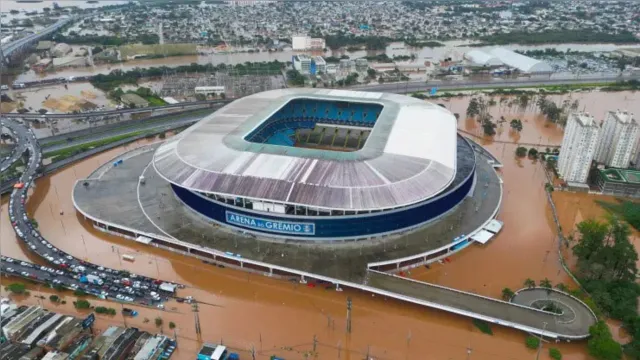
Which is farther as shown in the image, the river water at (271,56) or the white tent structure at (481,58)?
the river water at (271,56)

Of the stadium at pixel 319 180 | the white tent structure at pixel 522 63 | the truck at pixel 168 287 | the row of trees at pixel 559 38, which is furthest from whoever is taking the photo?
the row of trees at pixel 559 38

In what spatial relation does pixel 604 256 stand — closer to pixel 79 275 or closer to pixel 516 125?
pixel 516 125

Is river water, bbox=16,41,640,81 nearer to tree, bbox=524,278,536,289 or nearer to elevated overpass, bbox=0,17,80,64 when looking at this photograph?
elevated overpass, bbox=0,17,80,64

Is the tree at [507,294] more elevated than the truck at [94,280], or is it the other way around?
the tree at [507,294]

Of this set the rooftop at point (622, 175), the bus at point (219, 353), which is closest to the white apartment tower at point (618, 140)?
the rooftop at point (622, 175)

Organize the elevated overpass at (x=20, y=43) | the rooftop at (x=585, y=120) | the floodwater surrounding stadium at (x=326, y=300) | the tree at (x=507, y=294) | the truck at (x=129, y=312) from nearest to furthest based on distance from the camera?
the floodwater surrounding stadium at (x=326, y=300) → the truck at (x=129, y=312) → the tree at (x=507, y=294) → the rooftop at (x=585, y=120) → the elevated overpass at (x=20, y=43)

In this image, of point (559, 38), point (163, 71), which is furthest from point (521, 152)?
point (559, 38)

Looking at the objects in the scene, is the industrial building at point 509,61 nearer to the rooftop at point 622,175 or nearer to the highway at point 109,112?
the rooftop at point 622,175

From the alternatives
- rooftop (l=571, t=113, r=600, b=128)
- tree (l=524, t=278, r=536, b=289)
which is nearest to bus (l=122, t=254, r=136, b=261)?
tree (l=524, t=278, r=536, b=289)
